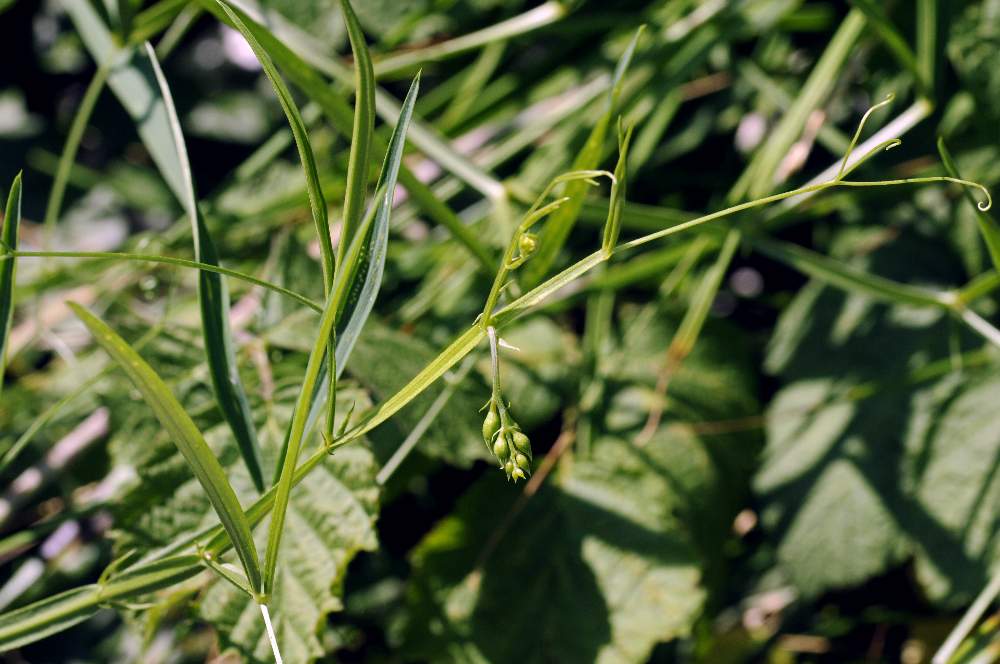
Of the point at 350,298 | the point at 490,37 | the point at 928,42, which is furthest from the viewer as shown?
the point at 490,37

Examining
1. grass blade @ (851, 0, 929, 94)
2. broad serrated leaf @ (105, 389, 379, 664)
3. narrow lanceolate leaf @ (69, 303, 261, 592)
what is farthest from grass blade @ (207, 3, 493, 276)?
grass blade @ (851, 0, 929, 94)

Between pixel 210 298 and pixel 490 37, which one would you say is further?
pixel 490 37

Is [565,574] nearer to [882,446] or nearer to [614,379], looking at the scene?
[614,379]

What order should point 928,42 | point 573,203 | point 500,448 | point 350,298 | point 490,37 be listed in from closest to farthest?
1. point 500,448
2. point 350,298
3. point 573,203
4. point 928,42
5. point 490,37

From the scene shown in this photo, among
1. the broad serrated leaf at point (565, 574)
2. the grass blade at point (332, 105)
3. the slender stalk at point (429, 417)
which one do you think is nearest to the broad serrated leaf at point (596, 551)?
the broad serrated leaf at point (565, 574)

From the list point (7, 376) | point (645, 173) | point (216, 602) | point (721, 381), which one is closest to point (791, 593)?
point (721, 381)

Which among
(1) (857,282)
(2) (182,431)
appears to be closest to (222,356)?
(2) (182,431)

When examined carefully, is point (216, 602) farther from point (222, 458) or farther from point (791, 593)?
point (791, 593)
